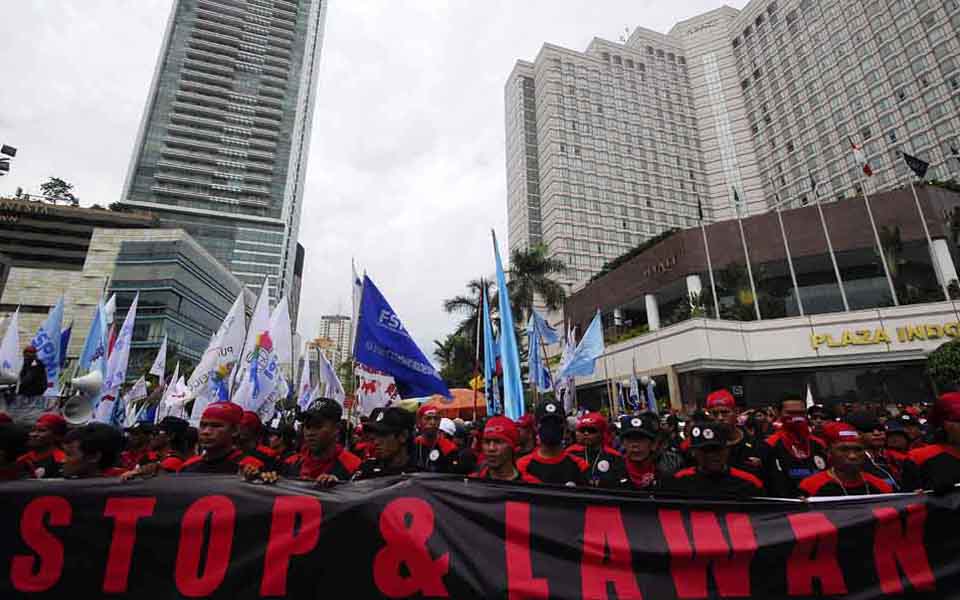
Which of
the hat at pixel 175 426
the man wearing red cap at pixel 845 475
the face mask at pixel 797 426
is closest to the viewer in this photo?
the man wearing red cap at pixel 845 475

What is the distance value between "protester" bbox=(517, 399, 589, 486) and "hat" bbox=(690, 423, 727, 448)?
966 millimetres

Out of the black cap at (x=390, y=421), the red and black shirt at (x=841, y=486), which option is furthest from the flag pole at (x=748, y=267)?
the black cap at (x=390, y=421)

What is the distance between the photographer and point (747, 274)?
24984mm

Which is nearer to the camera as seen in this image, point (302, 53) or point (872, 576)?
point (872, 576)

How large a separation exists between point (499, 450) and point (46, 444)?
145 inches

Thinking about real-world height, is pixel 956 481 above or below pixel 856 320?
below

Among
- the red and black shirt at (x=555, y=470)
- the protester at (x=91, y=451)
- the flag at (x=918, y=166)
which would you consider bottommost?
the red and black shirt at (x=555, y=470)

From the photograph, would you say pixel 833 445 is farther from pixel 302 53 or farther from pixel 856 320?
pixel 302 53

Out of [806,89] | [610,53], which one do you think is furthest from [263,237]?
[806,89]

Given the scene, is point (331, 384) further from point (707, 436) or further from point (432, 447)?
point (707, 436)

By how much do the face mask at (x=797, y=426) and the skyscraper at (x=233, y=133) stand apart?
92821 mm

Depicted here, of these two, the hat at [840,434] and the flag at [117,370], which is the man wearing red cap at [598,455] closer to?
the hat at [840,434]

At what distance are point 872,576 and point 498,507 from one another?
2.15 metres

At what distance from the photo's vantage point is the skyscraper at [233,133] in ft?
298
